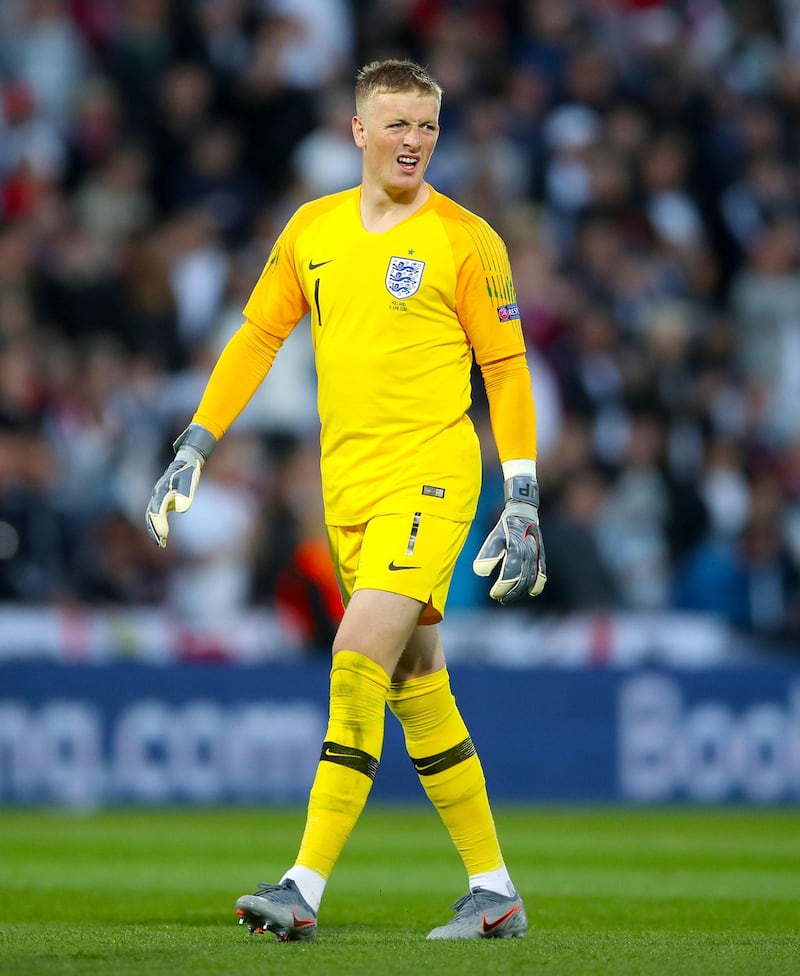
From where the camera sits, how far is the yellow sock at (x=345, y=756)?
18.7 feet

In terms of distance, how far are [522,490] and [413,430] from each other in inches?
15.6

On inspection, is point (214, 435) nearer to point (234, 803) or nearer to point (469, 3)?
point (234, 803)

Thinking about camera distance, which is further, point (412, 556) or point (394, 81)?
point (394, 81)

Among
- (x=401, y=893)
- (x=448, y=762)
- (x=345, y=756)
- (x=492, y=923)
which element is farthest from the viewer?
(x=401, y=893)

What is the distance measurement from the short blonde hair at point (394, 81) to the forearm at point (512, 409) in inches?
34.5

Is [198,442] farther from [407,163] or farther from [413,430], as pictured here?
[407,163]

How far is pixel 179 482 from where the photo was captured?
19.6 feet

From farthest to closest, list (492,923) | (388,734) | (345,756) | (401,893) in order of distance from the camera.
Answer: (388,734), (401,893), (492,923), (345,756)

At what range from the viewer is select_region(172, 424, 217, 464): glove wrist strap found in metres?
6.12

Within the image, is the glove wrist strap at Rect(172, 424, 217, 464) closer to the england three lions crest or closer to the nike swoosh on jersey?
the england three lions crest

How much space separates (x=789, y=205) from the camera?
1670 cm

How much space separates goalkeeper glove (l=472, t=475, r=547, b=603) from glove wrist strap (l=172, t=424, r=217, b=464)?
0.98 meters

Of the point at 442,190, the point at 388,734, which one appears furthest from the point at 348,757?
the point at 442,190

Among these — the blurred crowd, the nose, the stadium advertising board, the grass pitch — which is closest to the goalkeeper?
the nose
